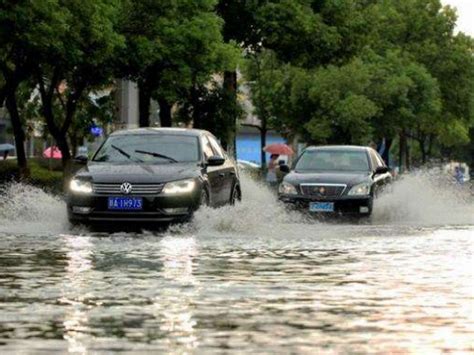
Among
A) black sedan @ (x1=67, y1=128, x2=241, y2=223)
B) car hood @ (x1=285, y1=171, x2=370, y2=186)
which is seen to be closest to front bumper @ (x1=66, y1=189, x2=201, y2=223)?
black sedan @ (x1=67, y1=128, x2=241, y2=223)

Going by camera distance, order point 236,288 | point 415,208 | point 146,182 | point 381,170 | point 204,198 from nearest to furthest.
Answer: point 236,288 < point 146,182 < point 204,198 < point 381,170 < point 415,208

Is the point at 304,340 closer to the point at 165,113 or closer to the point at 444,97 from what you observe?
the point at 165,113

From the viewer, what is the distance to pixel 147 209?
70.0 ft

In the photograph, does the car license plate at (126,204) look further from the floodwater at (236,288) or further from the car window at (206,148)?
the car window at (206,148)

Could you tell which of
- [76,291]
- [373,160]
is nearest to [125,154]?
[373,160]

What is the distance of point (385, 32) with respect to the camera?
81.7m

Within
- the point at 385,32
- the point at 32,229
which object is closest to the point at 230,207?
the point at 32,229

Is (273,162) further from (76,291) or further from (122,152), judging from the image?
(76,291)

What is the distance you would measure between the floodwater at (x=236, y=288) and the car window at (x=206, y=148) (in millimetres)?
918

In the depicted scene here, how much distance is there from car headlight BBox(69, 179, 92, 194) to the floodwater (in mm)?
632

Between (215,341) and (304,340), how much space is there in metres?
0.57

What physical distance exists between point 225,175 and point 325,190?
4.00 metres

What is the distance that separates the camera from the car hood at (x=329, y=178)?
89.7 feet

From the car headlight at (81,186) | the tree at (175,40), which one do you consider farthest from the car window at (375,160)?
the tree at (175,40)
